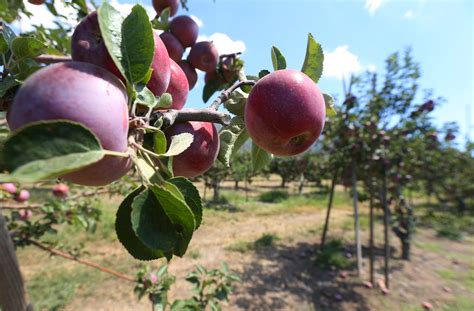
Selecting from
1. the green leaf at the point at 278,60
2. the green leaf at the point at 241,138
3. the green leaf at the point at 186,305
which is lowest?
the green leaf at the point at 186,305

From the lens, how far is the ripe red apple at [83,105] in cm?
31

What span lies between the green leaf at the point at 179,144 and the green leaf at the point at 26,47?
1.01 ft

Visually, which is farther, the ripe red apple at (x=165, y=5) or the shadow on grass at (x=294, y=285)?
the shadow on grass at (x=294, y=285)

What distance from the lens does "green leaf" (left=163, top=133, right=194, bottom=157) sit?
1.40ft

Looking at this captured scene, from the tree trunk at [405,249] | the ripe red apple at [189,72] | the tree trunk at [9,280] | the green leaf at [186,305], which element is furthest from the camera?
the tree trunk at [405,249]

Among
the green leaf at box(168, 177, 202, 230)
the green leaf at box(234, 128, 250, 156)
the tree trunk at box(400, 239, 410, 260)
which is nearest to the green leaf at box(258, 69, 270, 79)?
the green leaf at box(234, 128, 250, 156)

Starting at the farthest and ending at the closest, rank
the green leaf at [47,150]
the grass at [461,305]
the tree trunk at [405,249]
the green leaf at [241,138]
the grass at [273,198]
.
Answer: the grass at [273,198], the tree trunk at [405,249], the grass at [461,305], the green leaf at [241,138], the green leaf at [47,150]

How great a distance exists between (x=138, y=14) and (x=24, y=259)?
594 cm

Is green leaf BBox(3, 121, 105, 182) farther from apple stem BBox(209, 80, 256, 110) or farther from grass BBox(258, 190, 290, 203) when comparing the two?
grass BBox(258, 190, 290, 203)

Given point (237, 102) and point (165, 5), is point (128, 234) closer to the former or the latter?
point (237, 102)

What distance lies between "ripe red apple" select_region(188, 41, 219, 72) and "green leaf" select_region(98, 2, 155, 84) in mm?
703

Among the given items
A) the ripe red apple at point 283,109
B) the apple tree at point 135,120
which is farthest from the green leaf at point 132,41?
the ripe red apple at point 283,109

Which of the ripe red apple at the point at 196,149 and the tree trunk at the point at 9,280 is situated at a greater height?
the ripe red apple at the point at 196,149

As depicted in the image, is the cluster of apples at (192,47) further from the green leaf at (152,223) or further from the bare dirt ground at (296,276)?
the bare dirt ground at (296,276)
